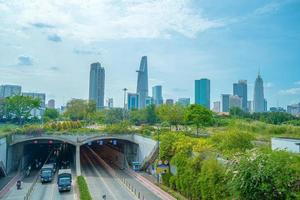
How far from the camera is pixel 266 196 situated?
1875cm

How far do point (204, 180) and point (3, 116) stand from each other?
8416 cm

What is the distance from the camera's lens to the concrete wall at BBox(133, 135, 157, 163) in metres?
49.3

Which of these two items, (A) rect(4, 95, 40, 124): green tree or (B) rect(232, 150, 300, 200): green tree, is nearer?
(B) rect(232, 150, 300, 200): green tree

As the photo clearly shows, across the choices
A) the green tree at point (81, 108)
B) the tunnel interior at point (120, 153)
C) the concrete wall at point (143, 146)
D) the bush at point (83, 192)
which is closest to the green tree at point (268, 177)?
the bush at point (83, 192)

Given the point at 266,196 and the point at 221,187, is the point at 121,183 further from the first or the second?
the point at 266,196

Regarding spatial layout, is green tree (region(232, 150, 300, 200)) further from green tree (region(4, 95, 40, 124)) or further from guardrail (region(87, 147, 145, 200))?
green tree (region(4, 95, 40, 124))

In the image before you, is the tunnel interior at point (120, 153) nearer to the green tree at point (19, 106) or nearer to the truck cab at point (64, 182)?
the truck cab at point (64, 182)

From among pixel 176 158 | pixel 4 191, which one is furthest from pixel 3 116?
pixel 176 158

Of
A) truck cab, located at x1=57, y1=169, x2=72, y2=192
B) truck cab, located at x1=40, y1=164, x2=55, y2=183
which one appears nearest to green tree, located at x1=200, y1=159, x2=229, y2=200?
truck cab, located at x1=57, y1=169, x2=72, y2=192

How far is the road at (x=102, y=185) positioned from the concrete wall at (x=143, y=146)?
652 centimetres

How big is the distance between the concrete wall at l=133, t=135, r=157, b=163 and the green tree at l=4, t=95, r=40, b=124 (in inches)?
1683

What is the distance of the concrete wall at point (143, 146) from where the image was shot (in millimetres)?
49256

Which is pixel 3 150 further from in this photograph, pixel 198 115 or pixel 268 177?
A: pixel 268 177

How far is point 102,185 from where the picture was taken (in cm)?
4203
